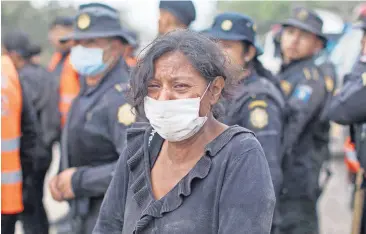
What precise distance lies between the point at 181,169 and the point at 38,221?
363cm

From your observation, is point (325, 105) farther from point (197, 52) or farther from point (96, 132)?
point (197, 52)

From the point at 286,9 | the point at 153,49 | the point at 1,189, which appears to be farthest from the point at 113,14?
the point at 286,9

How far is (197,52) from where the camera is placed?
2.25 meters

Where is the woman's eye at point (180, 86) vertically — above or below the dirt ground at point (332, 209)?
above

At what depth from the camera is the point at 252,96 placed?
3.93m

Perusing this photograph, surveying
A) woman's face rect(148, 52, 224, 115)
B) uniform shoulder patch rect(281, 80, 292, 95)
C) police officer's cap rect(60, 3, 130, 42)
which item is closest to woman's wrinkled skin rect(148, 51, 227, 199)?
woman's face rect(148, 52, 224, 115)

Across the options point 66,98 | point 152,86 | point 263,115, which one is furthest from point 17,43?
point 152,86

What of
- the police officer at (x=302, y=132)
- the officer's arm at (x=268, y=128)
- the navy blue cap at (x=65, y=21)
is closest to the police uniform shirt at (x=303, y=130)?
the police officer at (x=302, y=132)

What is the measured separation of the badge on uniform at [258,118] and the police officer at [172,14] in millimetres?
1232

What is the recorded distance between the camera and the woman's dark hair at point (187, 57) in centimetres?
225

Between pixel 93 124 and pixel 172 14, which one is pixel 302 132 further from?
pixel 93 124

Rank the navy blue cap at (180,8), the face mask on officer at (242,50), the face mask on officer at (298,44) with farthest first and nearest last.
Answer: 1. the face mask on officer at (298,44)
2. the navy blue cap at (180,8)
3. the face mask on officer at (242,50)

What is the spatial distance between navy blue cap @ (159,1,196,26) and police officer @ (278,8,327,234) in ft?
3.65

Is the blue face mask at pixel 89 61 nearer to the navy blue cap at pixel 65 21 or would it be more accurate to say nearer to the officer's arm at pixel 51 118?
the officer's arm at pixel 51 118
